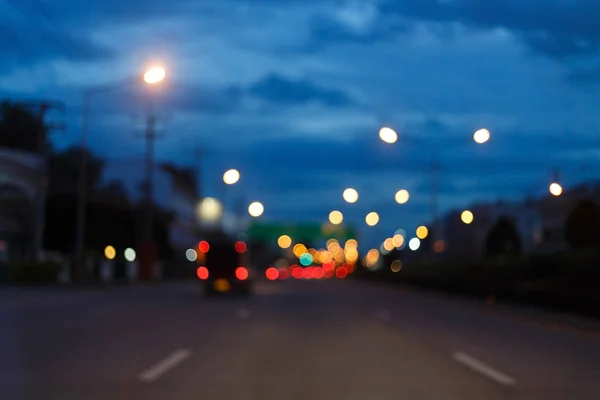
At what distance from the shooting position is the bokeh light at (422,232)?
100m

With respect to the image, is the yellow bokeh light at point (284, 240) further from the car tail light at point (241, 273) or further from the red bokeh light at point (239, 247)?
the car tail light at point (241, 273)

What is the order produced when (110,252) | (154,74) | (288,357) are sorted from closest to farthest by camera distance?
(288,357) → (154,74) → (110,252)

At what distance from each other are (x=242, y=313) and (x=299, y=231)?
80742mm

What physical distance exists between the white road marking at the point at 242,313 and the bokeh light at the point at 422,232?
63.8 metres

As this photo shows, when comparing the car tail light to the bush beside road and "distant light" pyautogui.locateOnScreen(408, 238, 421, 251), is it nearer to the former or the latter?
the bush beside road

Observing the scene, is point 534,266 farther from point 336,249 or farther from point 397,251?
point 336,249

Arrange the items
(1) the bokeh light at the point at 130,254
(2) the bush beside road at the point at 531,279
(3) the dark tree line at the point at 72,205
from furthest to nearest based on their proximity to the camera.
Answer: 1. (1) the bokeh light at the point at 130,254
2. (3) the dark tree line at the point at 72,205
3. (2) the bush beside road at the point at 531,279

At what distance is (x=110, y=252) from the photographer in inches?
3514

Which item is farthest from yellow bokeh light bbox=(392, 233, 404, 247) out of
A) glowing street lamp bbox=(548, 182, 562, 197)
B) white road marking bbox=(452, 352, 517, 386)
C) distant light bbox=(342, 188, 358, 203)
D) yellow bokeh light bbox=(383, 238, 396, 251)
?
white road marking bbox=(452, 352, 517, 386)

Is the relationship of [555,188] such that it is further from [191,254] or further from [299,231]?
[191,254]

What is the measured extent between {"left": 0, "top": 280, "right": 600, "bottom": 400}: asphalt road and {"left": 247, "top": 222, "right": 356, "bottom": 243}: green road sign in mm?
81041

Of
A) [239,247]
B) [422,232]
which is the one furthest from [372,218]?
[239,247]

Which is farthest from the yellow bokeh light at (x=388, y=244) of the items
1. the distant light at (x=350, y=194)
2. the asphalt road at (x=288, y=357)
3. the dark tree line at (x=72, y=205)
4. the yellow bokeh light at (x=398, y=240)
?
the asphalt road at (x=288, y=357)

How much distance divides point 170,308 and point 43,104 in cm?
2572
